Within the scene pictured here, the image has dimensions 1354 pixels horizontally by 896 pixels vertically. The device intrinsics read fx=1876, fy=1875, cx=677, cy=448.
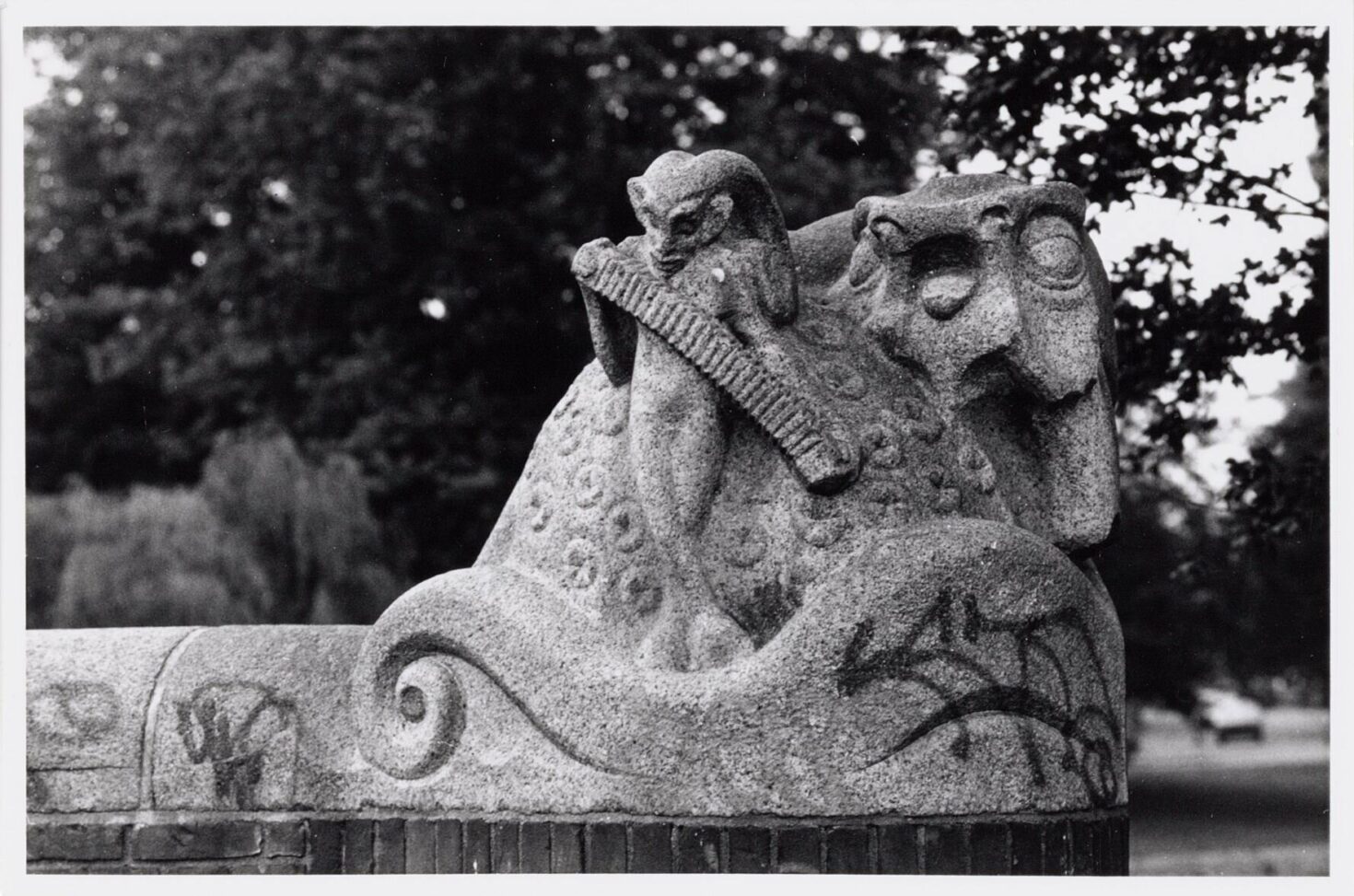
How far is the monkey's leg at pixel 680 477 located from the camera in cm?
501

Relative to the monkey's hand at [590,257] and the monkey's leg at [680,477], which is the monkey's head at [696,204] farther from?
the monkey's leg at [680,477]

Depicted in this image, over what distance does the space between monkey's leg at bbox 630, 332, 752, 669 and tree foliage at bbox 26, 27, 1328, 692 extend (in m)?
4.74

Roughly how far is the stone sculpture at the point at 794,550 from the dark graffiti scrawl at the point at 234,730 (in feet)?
0.89

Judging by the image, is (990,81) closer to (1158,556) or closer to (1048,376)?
(1048,376)

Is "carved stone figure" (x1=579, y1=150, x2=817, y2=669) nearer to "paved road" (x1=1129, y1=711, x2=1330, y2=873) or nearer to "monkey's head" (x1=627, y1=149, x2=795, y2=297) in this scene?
"monkey's head" (x1=627, y1=149, x2=795, y2=297)

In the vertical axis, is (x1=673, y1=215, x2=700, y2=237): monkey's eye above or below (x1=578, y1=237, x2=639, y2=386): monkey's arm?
above

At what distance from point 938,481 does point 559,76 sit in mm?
8330

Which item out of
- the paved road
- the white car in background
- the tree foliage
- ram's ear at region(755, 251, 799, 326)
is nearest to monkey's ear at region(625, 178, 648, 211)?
ram's ear at region(755, 251, 799, 326)

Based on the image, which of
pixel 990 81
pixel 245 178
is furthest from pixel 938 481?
pixel 245 178

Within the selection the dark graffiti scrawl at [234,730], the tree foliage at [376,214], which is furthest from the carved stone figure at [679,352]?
the tree foliage at [376,214]

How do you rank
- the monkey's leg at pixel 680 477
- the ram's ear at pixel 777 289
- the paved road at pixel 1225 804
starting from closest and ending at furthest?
the monkey's leg at pixel 680 477
the ram's ear at pixel 777 289
the paved road at pixel 1225 804

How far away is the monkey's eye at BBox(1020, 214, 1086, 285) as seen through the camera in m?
5.34

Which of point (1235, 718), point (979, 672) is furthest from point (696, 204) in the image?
point (1235, 718)

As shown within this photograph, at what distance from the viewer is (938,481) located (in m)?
5.14
